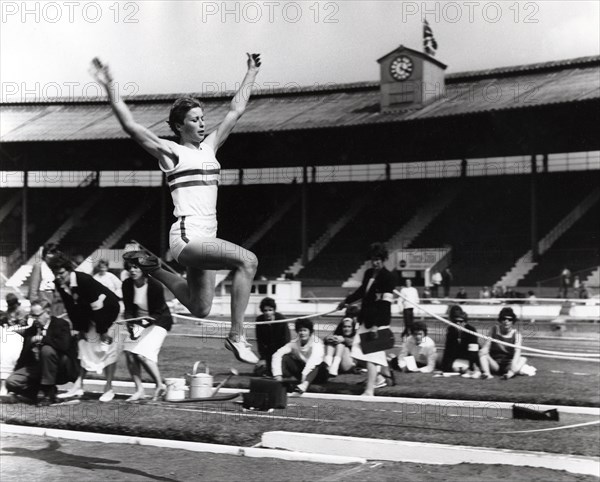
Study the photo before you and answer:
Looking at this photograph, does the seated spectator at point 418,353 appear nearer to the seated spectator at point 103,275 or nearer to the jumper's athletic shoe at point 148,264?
the seated spectator at point 103,275

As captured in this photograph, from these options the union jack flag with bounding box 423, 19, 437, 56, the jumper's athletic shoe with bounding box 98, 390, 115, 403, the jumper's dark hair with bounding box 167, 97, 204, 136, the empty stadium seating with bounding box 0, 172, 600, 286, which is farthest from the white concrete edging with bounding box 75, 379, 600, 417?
the union jack flag with bounding box 423, 19, 437, 56

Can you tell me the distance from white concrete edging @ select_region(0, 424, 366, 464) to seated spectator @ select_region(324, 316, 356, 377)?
4431 mm

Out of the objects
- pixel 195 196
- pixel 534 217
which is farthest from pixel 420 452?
pixel 534 217

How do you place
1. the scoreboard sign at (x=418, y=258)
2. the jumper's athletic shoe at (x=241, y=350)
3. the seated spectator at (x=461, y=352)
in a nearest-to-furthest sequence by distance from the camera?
the jumper's athletic shoe at (x=241, y=350) < the seated spectator at (x=461, y=352) < the scoreboard sign at (x=418, y=258)

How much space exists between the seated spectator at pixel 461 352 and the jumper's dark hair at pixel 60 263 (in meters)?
5.78

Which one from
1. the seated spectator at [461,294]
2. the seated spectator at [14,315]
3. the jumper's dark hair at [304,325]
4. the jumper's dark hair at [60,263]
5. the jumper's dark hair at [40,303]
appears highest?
the jumper's dark hair at [60,263]

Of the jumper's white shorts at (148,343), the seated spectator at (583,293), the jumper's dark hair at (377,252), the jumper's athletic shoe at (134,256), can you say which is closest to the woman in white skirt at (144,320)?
the jumper's white shorts at (148,343)

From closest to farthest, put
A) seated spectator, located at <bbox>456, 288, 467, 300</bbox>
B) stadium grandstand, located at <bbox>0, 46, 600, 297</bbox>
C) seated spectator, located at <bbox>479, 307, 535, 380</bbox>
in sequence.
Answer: seated spectator, located at <bbox>479, 307, 535, 380</bbox>
seated spectator, located at <bbox>456, 288, 467, 300</bbox>
stadium grandstand, located at <bbox>0, 46, 600, 297</bbox>

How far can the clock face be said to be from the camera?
106 ft

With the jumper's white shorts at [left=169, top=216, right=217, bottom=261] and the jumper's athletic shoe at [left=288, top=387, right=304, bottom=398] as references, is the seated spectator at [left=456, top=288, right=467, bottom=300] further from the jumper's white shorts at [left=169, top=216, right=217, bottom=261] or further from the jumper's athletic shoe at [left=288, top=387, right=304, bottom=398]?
the jumper's white shorts at [left=169, top=216, right=217, bottom=261]

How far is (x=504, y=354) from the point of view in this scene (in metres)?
12.4

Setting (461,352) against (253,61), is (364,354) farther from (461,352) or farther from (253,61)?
(253,61)

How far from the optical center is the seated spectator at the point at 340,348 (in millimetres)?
12078

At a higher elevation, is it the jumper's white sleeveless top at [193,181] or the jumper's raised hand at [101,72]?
the jumper's raised hand at [101,72]
